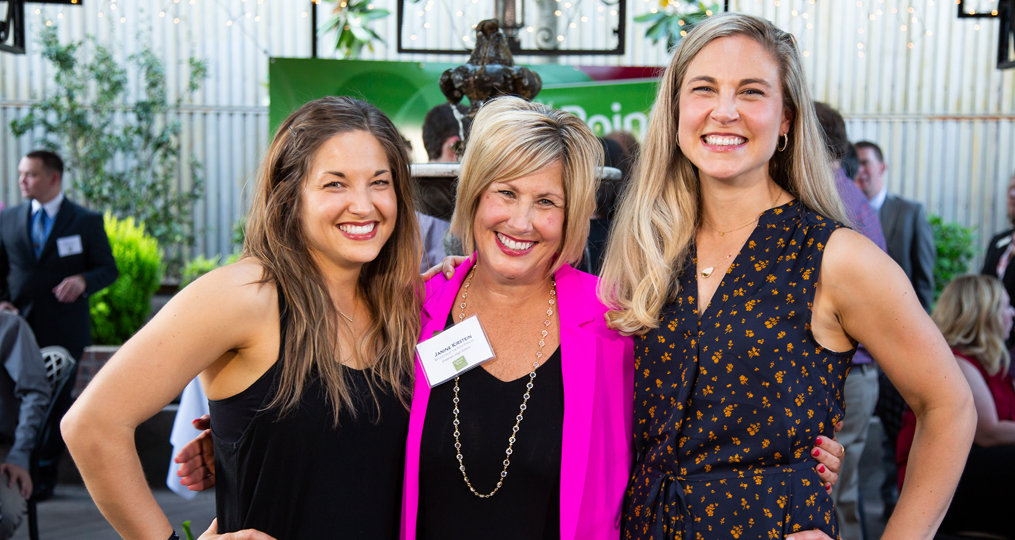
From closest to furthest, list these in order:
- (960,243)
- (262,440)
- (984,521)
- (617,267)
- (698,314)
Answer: (262,440) < (698,314) < (617,267) < (984,521) < (960,243)

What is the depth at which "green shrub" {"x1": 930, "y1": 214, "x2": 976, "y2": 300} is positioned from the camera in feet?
25.1

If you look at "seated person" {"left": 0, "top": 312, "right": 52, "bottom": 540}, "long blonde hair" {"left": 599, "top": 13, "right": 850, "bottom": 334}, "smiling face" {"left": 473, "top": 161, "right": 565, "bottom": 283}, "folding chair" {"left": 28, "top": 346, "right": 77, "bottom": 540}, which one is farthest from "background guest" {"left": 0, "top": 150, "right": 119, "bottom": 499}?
"long blonde hair" {"left": 599, "top": 13, "right": 850, "bottom": 334}

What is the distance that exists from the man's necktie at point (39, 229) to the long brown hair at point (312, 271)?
4155 millimetres

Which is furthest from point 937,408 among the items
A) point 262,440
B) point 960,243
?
point 960,243

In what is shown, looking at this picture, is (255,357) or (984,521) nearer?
(255,357)

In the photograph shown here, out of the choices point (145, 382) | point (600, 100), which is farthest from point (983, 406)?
point (600, 100)

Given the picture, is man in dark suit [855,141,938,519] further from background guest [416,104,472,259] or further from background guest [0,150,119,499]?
background guest [0,150,119,499]

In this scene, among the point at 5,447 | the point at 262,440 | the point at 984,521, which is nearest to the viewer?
the point at 262,440

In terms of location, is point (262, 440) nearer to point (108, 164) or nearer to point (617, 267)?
point (617, 267)

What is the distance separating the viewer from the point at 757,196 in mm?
1661

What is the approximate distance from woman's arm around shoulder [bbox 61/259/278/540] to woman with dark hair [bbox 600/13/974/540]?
79 centimetres

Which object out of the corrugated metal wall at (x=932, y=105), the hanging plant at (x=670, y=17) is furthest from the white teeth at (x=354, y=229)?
the corrugated metal wall at (x=932, y=105)

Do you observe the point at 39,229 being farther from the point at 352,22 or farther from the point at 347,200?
the point at 347,200

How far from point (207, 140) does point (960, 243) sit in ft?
26.9
